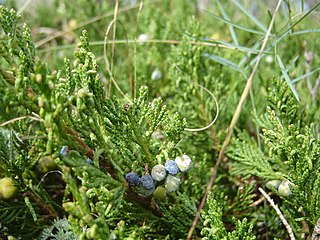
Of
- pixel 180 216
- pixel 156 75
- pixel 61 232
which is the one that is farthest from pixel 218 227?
pixel 156 75

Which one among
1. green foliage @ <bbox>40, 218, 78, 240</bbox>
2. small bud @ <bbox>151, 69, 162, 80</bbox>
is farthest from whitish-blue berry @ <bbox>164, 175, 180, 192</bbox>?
small bud @ <bbox>151, 69, 162, 80</bbox>

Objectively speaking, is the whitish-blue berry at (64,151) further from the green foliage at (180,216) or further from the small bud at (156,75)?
the small bud at (156,75)

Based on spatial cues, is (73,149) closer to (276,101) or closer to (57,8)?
(276,101)

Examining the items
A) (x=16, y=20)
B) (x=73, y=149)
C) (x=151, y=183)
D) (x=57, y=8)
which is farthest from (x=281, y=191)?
(x=57, y=8)

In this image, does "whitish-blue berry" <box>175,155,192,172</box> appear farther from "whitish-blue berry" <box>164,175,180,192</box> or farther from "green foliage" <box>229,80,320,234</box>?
"green foliage" <box>229,80,320,234</box>

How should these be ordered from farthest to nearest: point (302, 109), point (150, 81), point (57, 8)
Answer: point (57, 8)
point (150, 81)
point (302, 109)

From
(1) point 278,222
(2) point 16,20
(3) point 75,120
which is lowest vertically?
(1) point 278,222

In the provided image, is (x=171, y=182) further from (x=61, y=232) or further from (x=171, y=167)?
(x=61, y=232)
